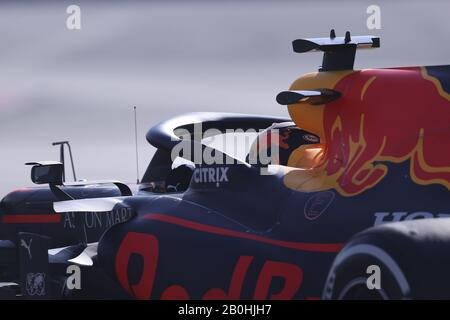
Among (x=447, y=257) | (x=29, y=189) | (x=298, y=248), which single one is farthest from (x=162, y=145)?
(x=29, y=189)

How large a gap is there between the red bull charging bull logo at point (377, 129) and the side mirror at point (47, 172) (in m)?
3.12

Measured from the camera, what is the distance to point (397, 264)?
421 cm

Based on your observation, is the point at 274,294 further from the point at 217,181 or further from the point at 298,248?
the point at 217,181

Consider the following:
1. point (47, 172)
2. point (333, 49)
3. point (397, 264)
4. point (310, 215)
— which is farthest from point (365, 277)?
point (47, 172)

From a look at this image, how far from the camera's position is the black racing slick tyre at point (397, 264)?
4164 millimetres

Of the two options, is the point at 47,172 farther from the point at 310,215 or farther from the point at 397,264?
the point at 397,264

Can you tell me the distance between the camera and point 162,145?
7.25 m

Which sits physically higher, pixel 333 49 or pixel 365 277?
pixel 333 49

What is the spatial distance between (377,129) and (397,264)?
64.5 inches

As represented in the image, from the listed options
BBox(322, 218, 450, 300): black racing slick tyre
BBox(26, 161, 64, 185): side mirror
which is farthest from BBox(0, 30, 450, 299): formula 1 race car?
BBox(26, 161, 64, 185): side mirror

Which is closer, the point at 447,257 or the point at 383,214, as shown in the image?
the point at 447,257

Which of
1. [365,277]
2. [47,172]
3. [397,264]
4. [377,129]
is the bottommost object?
[47,172]

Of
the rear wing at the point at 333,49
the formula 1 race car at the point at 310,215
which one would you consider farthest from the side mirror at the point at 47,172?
the rear wing at the point at 333,49

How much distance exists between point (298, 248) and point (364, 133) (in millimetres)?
850
